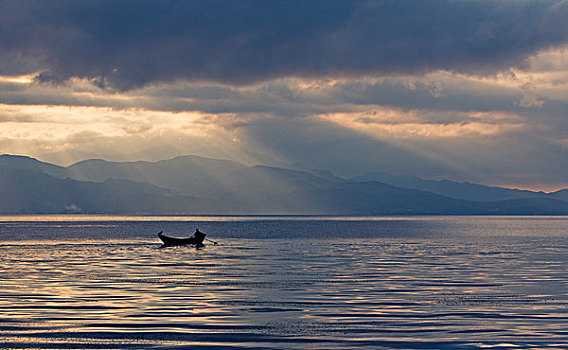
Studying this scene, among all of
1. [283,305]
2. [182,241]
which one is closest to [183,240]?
[182,241]

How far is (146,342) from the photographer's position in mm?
34594

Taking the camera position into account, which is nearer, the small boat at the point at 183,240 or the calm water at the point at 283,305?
the calm water at the point at 283,305

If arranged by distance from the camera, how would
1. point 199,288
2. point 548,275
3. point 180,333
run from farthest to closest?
point 548,275 → point 199,288 → point 180,333

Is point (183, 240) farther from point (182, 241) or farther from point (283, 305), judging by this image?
point (283, 305)

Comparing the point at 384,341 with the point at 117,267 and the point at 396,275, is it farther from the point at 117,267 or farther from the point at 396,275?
the point at 117,267

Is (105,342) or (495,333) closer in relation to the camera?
(105,342)

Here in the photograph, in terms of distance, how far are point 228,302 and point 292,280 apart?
15347mm

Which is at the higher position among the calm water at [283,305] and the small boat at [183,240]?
the small boat at [183,240]

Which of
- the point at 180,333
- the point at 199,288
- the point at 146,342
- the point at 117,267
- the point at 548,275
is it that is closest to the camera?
the point at 146,342

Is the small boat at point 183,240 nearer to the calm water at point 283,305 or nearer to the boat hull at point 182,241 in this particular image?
the boat hull at point 182,241

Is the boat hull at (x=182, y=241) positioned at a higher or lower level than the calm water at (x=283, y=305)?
higher

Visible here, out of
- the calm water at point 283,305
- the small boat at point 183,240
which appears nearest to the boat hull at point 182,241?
the small boat at point 183,240

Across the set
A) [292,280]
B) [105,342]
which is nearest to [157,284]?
[292,280]

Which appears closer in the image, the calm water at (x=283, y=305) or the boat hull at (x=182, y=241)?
the calm water at (x=283, y=305)
